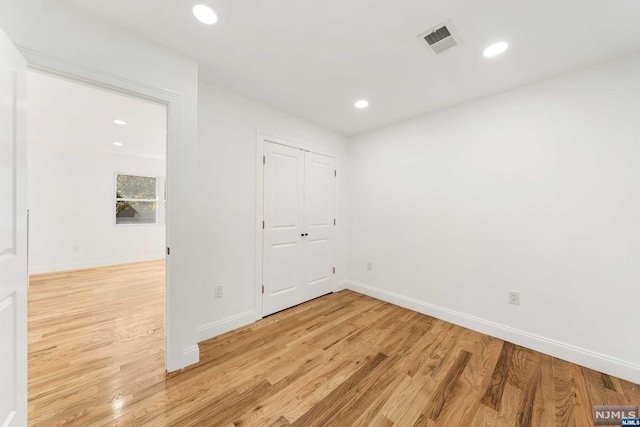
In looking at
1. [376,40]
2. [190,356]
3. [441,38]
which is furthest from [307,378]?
[441,38]

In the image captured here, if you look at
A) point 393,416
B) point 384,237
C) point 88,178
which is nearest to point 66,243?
point 88,178

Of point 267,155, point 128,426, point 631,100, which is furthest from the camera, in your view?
point 267,155

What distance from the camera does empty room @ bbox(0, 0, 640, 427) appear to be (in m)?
1.47

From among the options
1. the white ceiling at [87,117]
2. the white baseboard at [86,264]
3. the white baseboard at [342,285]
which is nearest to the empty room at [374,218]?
the white ceiling at [87,117]

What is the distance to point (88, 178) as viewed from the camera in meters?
5.09

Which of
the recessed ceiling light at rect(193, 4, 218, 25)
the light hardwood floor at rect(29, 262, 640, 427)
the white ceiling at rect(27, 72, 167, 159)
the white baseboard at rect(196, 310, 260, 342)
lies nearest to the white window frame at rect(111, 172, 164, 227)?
the white ceiling at rect(27, 72, 167, 159)

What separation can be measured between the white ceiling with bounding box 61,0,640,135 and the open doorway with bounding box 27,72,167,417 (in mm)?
624

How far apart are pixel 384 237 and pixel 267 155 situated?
Answer: 1989 millimetres

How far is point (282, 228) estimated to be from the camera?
10.0 ft

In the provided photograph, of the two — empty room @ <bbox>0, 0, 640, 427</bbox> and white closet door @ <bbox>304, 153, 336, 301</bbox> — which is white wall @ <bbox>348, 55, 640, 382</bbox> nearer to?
empty room @ <bbox>0, 0, 640, 427</bbox>

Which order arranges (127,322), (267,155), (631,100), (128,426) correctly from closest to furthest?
(128,426), (631,100), (127,322), (267,155)

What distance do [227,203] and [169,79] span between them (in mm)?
1177

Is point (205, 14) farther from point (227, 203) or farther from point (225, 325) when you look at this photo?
point (225, 325)

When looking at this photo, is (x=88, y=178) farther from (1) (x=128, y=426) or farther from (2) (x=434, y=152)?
(2) (x=434, y=152)
